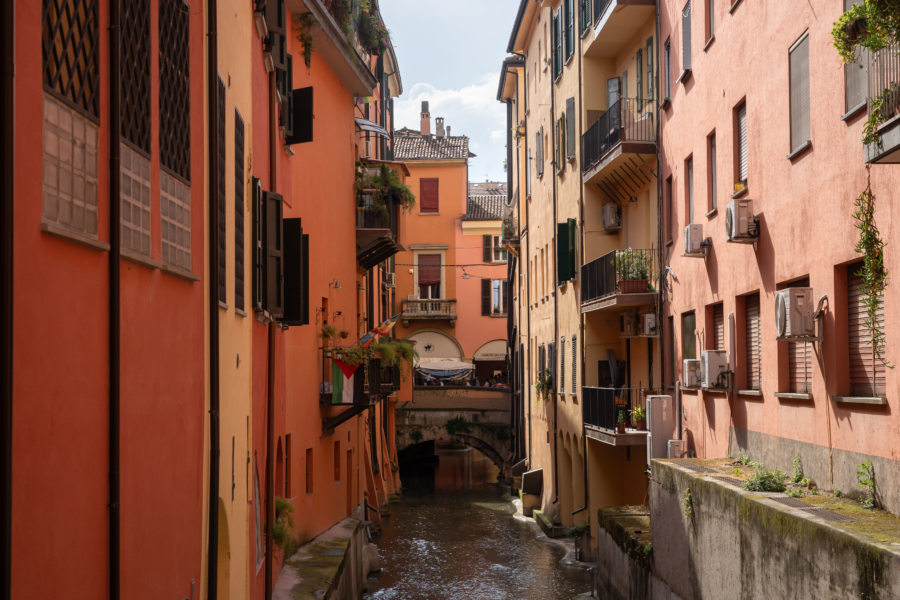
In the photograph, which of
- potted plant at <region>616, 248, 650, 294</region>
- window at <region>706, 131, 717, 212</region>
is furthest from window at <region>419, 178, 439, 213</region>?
window at <region>706, 131, 717, 212</region>

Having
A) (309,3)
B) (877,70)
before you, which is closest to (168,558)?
(877,70)

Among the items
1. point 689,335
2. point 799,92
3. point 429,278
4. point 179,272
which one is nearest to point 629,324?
point 689,335

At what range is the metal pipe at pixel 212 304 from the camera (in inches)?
384

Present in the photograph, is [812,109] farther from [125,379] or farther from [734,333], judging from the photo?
[125,379]

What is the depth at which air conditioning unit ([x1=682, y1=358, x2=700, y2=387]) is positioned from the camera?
1650 cm

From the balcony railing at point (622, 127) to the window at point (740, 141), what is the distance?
18.3 feet

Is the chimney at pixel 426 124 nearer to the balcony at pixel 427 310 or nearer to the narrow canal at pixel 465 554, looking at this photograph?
the balcony at pixel 427 310

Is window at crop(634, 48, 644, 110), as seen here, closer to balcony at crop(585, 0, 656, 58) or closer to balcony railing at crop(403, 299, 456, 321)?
balcony at crop(585, 0, 656, 58)

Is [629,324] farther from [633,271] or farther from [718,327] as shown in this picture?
[718,327]

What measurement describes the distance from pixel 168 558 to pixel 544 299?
978 inches

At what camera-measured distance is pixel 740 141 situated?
14875 millimetres

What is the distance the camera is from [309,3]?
766 inches

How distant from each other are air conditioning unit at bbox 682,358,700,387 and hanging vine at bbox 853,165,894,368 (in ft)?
20.9

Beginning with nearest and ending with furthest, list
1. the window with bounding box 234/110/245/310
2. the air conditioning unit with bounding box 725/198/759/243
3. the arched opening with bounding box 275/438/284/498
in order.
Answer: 1. the window with bounding box 234/110/245/310
2. the air conditioning unit with bounding box 725/198/759/243
3. the arched opening with bounding box 275/438/284/498
